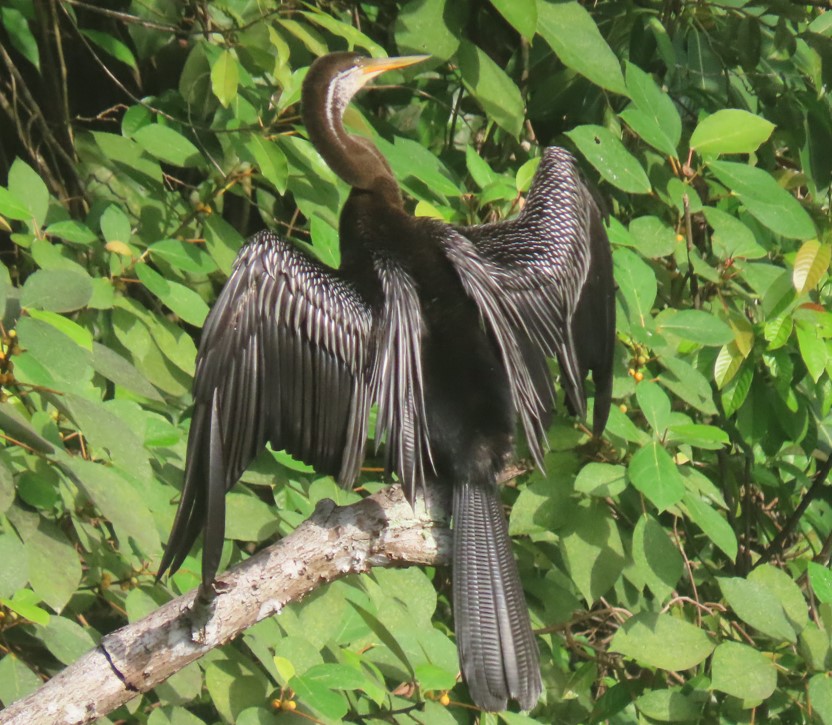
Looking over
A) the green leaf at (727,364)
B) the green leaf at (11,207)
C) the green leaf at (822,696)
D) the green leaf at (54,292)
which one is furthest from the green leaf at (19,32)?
the green leaf at (822,696)

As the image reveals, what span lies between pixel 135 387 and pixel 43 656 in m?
0.80

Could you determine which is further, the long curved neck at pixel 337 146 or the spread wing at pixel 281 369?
the long curved neck at pixel 337 146

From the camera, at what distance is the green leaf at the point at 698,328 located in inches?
99.2

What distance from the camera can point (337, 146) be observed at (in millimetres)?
2961

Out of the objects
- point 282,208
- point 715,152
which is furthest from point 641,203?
point 282,208

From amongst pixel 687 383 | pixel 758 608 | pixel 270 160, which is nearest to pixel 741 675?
pixel 758 608

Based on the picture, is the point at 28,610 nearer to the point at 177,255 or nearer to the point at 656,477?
the point at 177,255

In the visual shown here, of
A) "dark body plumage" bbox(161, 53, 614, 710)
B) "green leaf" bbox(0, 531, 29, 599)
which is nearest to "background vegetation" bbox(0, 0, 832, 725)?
"green leaf" bbox(0, 531, 29, 599)

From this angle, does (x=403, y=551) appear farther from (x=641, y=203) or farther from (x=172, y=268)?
(x=641, y=203)

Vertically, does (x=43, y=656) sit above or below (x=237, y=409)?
below

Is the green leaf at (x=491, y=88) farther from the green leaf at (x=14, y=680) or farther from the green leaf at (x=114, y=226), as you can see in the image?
the green leaf at (x=14, y=680)

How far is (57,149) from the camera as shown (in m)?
3.35

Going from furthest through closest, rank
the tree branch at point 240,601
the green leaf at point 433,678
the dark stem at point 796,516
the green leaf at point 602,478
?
1. the dark stem at point 796,516
2. the green leaf at point 602,478
3. the green leaf at point 433,678
4. the tree branch at point 240,601

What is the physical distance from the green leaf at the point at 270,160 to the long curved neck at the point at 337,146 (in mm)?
302
